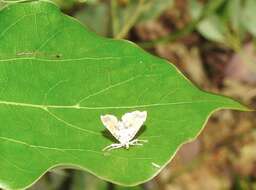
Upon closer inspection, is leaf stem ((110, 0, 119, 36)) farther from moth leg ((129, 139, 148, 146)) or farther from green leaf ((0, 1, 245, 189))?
moth leg ((129, 139, 148, 146))

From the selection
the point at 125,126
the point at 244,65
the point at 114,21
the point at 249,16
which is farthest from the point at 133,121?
the point at 244,65

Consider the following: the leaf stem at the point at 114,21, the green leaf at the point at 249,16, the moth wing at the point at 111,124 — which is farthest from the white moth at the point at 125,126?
the green leaf at the point at 249,16

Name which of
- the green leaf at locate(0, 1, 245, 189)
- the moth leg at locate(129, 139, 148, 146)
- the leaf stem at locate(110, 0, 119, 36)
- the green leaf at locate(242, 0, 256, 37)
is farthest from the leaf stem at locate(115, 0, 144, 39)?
the moth leg at locate(129, 139, 148, 146)

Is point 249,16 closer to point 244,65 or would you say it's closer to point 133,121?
point 244,65

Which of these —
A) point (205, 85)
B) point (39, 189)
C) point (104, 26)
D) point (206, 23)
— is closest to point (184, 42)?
point (205, 85)

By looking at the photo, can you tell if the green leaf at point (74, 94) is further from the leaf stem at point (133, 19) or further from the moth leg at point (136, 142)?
the leaf stem at point (133, 19)

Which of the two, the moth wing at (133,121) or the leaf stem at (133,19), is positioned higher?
the leaf stem at (133,19)
